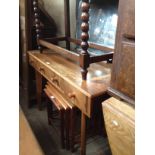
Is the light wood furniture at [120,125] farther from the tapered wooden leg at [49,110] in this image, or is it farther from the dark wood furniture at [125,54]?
the tapered wooden leg at [49,110]

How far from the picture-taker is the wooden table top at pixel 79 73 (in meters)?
1.09

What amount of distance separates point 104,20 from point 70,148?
3.51 feet

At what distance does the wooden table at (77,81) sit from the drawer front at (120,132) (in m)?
0.19

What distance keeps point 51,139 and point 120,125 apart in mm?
1005

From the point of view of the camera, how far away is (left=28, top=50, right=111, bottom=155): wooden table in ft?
3.47

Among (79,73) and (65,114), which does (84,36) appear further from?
(65,114)

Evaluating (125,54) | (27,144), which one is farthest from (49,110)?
(125,54)

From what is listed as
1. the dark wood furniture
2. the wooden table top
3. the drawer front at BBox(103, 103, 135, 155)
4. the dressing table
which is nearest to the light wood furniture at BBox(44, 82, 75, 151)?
the dressing table

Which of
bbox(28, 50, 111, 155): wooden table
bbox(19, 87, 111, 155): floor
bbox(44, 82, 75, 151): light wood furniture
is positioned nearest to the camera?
bbox(28, 50, 111, 155): wooden table

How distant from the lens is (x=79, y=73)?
4.35ft

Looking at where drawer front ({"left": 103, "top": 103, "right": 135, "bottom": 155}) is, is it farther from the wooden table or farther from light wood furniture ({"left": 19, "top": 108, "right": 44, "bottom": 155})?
light wood furniture ({"left": 19, "top": 108, "right": 44, "bottom": 155})

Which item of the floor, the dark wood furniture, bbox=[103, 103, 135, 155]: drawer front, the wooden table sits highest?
the dark wood furniture
